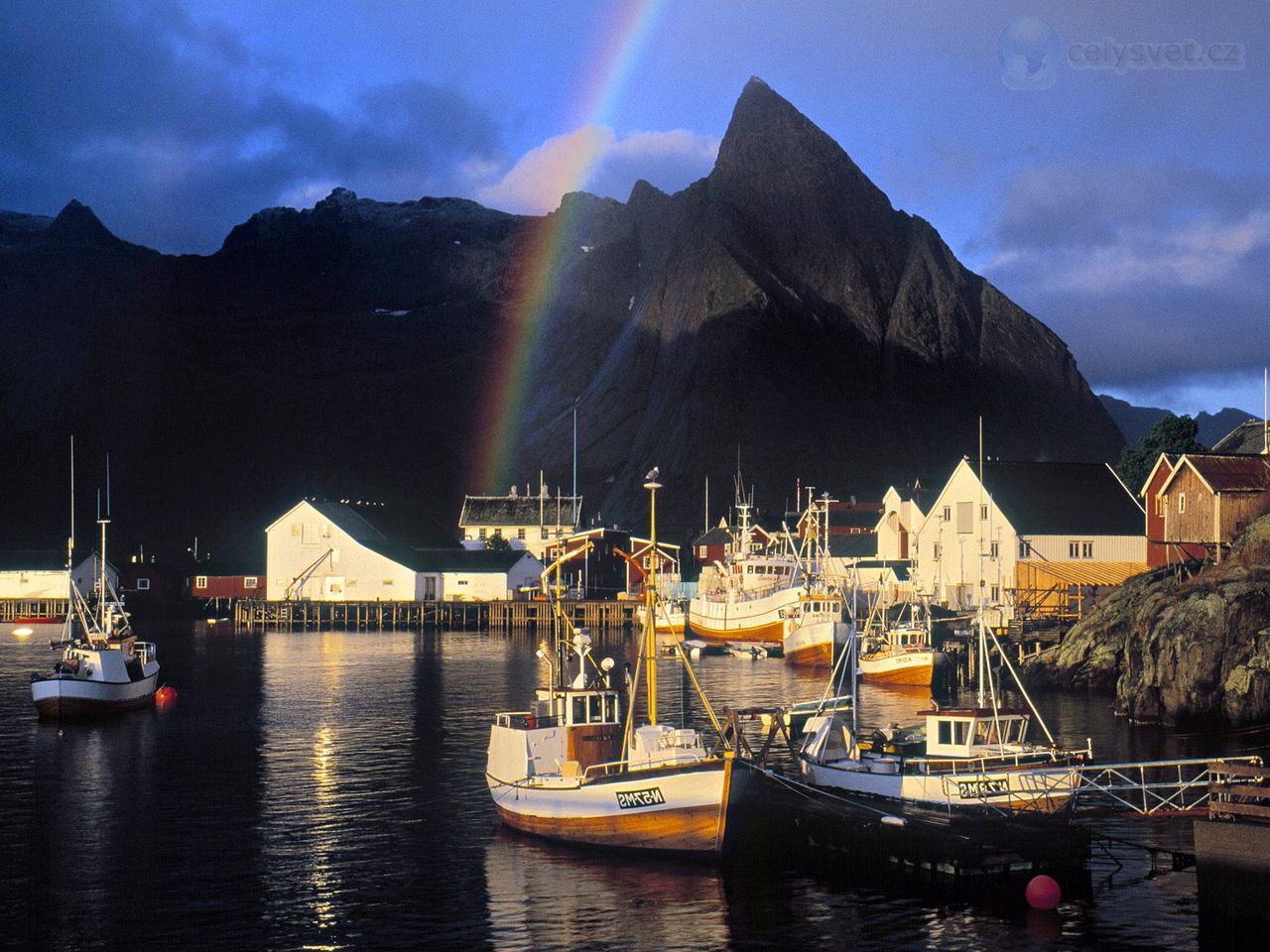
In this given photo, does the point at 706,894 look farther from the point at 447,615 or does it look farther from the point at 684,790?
the point at 447,615

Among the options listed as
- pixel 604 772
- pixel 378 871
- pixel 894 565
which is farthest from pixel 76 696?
pixel 894 565

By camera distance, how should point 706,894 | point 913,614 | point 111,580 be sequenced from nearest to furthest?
point 706,894 → point 913,614 → point 111,580

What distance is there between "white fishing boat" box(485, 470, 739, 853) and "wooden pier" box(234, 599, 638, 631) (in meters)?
83.5

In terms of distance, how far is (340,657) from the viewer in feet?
310

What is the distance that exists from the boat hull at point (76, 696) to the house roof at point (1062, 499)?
5594cm

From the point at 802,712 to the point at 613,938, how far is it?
1036 inches

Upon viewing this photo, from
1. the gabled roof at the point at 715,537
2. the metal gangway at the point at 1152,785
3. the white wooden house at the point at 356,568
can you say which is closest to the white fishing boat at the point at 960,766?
the metal gangway at the point at 1152,785

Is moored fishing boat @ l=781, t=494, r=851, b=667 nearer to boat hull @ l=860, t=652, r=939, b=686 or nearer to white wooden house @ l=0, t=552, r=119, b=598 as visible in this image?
boat hull @ l=860, t=652, r=939, b=686

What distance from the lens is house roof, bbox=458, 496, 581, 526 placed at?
162375 millimetres

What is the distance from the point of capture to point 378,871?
34.7 m

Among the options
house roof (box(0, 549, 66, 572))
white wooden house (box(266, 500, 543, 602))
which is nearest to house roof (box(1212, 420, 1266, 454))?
white wooden house (box(266, 500, 543, 602))

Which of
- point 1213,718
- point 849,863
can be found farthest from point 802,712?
point 849,863

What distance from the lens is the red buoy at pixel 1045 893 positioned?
3072 centimetres

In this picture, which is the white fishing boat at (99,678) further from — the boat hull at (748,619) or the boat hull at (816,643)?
the boat hull at (748,619)
